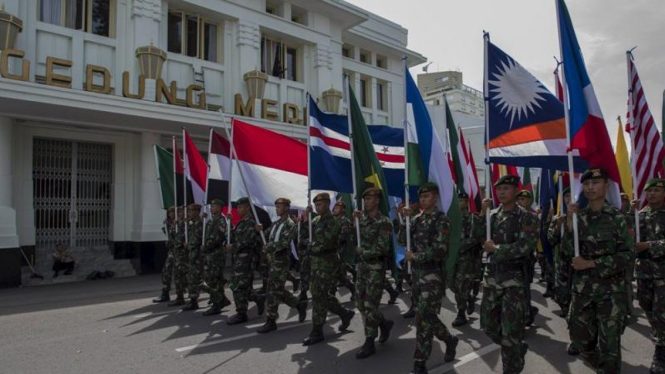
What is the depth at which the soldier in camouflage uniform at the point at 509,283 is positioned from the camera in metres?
3.83

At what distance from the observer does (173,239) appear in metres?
8.59

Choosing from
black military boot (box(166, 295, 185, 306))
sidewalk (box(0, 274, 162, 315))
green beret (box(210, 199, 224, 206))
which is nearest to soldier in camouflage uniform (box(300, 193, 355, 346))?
green beret (box(210, 199, 224, 206))

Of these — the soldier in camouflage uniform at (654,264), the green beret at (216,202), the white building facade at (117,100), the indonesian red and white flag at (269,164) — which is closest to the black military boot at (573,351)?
the soldier in camouflage uniform at (654,264)

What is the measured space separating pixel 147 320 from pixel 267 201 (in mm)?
2661

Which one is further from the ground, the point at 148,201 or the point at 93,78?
the point at 93,78

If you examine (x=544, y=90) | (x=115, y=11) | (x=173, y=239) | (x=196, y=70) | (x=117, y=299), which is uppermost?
(x=115, y=11)

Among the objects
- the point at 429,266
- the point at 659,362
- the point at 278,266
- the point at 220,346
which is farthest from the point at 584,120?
the point at 220,346

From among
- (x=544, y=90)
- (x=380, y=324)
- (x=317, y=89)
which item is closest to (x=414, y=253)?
(x=380, y=324)

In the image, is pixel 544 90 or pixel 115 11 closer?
pixel 544 90

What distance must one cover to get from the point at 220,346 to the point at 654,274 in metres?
4.74

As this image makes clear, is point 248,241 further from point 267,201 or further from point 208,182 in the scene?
point 208,182

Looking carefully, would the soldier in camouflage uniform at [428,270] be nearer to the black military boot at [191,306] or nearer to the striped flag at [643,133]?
the striped flag at [643,133]

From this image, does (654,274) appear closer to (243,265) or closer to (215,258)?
(243,265)

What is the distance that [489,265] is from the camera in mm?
4145
